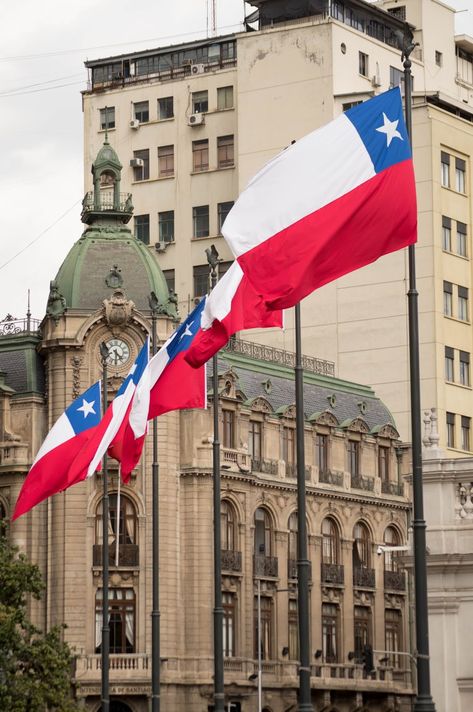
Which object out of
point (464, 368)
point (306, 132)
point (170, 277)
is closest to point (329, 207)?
point (306, 132)

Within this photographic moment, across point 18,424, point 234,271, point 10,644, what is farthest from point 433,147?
point 234,271

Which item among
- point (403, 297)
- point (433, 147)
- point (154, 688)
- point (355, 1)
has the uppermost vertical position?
point (355, 1)

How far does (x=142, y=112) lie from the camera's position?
134 meters

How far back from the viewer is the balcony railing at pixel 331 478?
11112 centimetres

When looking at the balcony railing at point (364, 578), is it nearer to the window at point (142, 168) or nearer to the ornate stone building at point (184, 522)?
the ornate stone building at point (184, 522)

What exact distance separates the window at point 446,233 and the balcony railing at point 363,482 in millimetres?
16550

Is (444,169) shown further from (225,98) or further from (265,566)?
(265,566)

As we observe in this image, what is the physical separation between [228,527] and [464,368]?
2682cm

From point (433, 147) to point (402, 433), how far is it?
16847mm

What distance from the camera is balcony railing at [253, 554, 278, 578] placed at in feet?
346

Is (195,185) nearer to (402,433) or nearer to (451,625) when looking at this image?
(402,433)

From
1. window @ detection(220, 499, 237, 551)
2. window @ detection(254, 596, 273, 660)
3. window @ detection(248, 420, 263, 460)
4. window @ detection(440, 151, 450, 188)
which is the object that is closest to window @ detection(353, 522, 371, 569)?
window @ detection(254, 596, 273, 660)

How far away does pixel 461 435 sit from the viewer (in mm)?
124312

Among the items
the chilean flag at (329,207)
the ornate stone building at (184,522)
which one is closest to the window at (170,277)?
the ornate stone building at (184,522)
